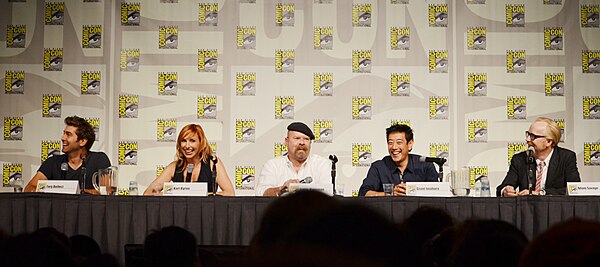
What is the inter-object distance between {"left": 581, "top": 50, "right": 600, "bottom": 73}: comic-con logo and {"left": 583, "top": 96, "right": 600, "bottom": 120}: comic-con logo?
255 mm

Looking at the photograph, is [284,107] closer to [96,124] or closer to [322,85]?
[322,85]

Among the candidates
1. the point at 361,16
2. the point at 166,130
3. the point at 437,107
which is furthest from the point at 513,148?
the point at 166,130

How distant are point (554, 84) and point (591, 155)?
72 cm

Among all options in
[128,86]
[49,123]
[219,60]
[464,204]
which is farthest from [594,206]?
[49,123]

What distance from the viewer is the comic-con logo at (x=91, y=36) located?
7.00m

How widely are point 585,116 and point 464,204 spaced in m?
3.18

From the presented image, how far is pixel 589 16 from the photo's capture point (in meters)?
7.04

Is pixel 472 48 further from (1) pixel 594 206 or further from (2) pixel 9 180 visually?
(2) pixel 9 180

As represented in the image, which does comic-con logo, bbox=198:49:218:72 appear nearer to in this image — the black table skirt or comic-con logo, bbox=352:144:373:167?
comic-con logo, bbox=352:144:373:167

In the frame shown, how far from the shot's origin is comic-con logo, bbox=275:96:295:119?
694 centimetres

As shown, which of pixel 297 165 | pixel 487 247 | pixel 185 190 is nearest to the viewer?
pixel 487 247

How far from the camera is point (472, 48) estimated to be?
7.02 metres

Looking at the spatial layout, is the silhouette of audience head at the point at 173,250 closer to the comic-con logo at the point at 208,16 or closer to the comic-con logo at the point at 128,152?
the comic-con logo at the point at 128,152

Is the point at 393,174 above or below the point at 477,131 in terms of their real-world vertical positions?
below
